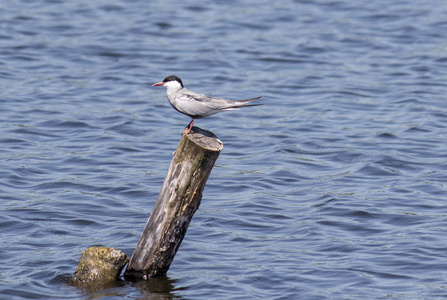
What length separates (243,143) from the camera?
528 inches

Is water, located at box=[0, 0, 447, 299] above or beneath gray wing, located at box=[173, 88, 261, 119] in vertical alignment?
beneath

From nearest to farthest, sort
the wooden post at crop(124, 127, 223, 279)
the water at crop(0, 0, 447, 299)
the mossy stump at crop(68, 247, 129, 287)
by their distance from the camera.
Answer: the wooden post at crop(124, 127, 223, 279), the mossy stump at crop(68, 247, 129, 287), the water at crop(0, 0, 447, 299)

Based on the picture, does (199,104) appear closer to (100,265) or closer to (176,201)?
(176,201)

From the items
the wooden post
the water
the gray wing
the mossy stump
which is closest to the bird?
the gray wing

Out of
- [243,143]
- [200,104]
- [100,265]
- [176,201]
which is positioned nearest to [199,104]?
[200,104]

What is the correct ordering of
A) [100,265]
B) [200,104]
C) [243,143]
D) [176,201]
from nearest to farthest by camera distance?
[176,201] < [100,265] < [200,104] < [243,143]

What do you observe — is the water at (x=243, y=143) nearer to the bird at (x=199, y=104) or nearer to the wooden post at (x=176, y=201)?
the wooden post at (x=176, y=201)

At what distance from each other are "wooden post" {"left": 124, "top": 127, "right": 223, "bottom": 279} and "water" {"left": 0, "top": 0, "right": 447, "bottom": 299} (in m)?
0.35

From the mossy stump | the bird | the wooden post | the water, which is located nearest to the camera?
the wooden post

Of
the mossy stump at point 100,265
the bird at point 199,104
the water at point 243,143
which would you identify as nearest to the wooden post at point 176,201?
the mossy stump at point 100,265

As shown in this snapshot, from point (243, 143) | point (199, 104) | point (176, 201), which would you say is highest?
point (199, 104)

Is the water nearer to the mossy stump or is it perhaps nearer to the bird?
the mossy stump

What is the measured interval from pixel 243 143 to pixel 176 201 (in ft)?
21.7

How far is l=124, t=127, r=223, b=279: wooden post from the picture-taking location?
22.1ft
